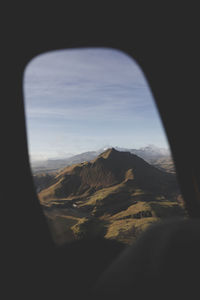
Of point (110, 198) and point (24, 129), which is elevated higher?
point (24, 129)

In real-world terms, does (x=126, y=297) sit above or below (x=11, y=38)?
below

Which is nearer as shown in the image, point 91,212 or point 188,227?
point 188,227

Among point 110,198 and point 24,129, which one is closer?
point 24,129

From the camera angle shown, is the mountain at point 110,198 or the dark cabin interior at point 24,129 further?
the mountain at point 110,198

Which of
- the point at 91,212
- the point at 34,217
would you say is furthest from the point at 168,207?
the point at 34,217

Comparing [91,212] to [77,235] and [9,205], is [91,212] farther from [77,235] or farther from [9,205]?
[9,205]

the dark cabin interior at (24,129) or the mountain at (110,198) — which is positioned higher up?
the dark cabin interior at (24,129)

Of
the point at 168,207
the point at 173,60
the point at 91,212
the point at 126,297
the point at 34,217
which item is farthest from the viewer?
the point at 91,212

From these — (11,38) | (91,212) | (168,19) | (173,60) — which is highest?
(11,38)
